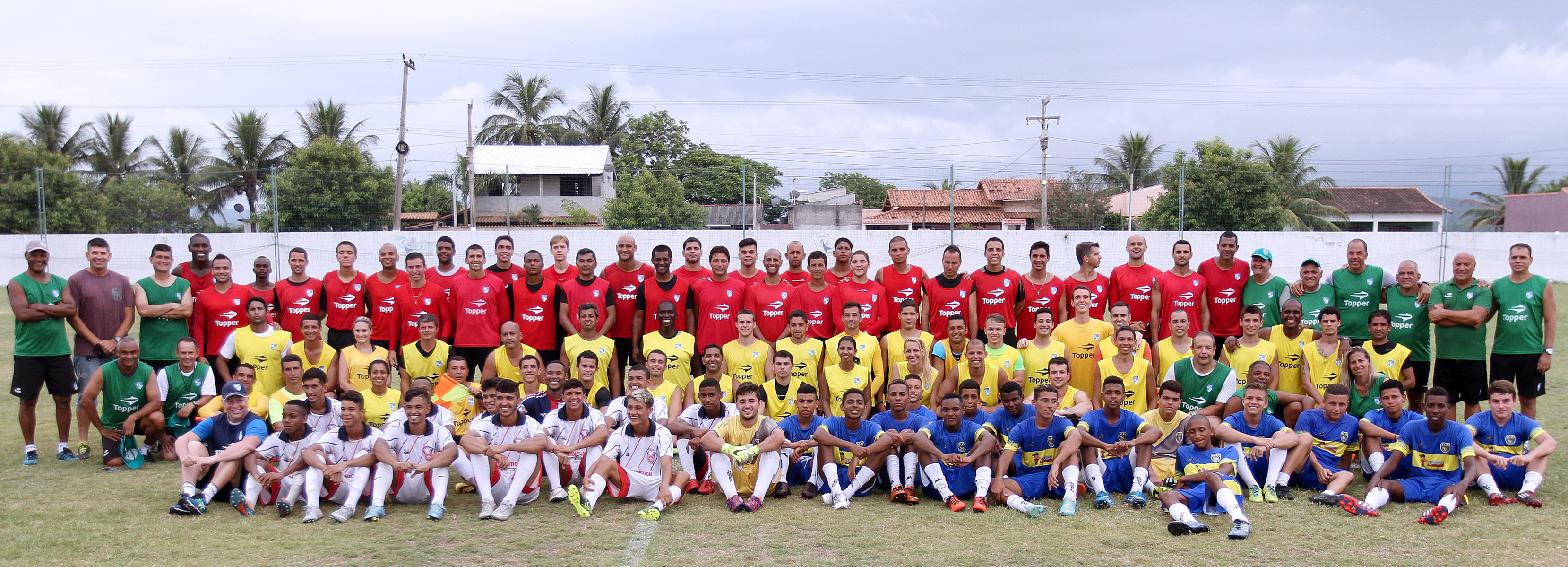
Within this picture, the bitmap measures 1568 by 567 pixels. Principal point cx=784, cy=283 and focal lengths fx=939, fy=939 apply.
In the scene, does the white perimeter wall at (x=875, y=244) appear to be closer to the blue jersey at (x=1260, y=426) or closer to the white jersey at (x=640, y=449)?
the white jersey at (x=640, y=449)

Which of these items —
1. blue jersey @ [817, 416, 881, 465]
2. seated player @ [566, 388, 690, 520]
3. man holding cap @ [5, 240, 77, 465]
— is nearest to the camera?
seated player @ [566, 388, 690, 520]

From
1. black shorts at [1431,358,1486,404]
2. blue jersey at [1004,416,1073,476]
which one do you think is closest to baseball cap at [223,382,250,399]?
blue jersey at [1004,416,1073,476]

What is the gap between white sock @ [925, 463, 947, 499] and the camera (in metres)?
5.68

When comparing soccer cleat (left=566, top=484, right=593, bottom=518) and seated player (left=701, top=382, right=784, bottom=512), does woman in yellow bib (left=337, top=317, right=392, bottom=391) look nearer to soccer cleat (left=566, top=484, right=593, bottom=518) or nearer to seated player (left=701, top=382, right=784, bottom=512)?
soccer cleat (left=566, top=484, right=593, bottom=518)

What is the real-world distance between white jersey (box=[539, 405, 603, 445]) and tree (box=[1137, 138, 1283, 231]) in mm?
13102

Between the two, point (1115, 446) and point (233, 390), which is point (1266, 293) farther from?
point (233, 390)

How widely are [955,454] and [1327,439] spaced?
8.04ft

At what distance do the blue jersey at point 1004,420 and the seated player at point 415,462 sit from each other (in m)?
3.12

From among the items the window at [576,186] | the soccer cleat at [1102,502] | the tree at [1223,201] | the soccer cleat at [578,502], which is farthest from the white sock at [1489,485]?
the window at [576,186]

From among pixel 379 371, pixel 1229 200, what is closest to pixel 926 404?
pixel 379 371

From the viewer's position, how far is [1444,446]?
5.62m

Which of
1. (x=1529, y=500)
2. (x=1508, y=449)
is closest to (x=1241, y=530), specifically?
(x=1529, y=500)

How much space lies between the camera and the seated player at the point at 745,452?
18.7 feet

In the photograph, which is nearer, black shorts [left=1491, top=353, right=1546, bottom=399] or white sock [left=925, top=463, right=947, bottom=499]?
white sock [left=925, top=463, right=947, bottom=499]
